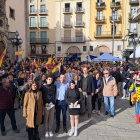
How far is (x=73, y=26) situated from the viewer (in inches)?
1173

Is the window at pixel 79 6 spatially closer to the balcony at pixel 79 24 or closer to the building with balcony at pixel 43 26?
the balcony at pixel 79 24

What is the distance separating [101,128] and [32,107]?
7.45 ft

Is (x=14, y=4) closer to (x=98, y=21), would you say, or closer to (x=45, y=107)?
(x=98, y=21)

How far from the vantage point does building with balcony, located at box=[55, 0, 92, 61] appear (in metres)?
29.2

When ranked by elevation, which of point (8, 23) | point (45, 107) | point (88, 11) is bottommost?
point (45, 107)

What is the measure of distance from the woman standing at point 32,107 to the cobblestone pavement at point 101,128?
0.67 metres

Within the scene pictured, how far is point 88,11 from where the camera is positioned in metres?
28.9

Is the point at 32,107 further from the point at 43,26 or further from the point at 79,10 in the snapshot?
the point at 43,26

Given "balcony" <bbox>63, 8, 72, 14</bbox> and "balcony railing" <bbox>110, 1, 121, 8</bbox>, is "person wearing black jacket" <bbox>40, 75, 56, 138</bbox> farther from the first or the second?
"balcony railing" <bbox>110, 1, 121, 8</bbox>

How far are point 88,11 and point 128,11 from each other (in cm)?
740

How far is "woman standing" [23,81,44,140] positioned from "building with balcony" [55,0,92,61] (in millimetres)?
26297

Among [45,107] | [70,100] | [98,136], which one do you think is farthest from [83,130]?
[45,107]

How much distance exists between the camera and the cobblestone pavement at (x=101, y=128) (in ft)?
13.2

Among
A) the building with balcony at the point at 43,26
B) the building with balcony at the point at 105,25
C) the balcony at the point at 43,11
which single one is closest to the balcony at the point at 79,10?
the building with balcony at the point at 105,25
